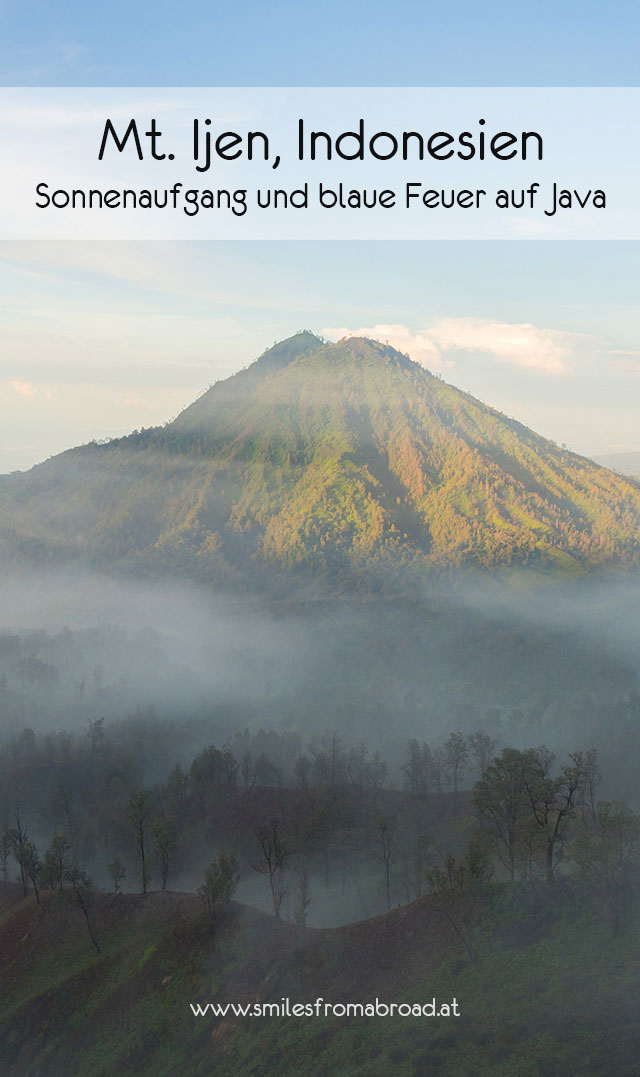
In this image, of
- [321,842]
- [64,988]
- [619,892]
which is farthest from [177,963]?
[619,892]

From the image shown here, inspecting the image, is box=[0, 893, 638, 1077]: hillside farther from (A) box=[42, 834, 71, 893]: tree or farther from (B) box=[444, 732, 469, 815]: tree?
(B) box=[444, 732, 469, 815]: tree

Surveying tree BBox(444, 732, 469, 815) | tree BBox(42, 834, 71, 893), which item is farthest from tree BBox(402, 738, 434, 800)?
tree BBox(42, 834, 71, 893)

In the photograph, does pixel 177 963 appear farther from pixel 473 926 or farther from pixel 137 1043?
pixel 473 926

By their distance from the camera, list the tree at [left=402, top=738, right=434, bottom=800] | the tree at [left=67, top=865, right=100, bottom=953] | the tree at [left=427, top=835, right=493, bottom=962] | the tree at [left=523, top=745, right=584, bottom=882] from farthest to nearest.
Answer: the tree at [left=402, top=738, right=434, bottom=800]
the tree at [left=67, top=865, right=100, bottom=953]
the tree at [left=523, top=745, right=584, bottom=882]
the tree at [left=427, top=835, right=493, bottom=962]

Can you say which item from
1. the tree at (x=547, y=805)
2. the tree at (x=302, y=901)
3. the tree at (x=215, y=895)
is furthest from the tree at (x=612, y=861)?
the tree at (x=215, y=895)

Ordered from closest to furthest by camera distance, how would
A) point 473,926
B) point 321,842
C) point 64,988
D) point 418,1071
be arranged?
point 418,1071
point 473,926
point 64,988
point 321,842

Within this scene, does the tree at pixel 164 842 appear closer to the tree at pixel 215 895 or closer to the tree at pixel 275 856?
the tree at pixel 275 856

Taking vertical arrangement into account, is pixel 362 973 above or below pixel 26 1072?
above

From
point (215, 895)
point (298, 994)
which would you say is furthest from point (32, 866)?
point (298, 994)
